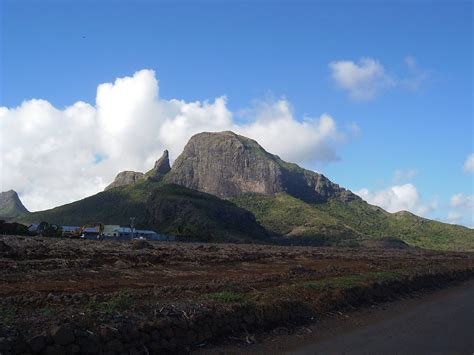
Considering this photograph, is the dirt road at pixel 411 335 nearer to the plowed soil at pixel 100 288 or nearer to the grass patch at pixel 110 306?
the plowed soil at pixel 100 288

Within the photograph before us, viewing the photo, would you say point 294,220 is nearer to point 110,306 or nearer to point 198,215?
point 198,215

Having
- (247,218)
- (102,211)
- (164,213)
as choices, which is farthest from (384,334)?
(102,211)

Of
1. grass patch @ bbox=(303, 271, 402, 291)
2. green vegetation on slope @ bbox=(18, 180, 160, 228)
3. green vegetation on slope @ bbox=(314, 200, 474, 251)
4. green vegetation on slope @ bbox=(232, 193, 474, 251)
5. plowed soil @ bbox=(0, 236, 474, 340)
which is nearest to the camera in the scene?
plowed soil @ bbox=(0, 236, 474, 340)

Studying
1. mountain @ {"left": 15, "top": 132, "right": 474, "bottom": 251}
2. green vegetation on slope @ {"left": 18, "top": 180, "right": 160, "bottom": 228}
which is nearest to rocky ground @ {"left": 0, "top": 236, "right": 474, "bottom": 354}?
mountain @ {"left": 15, "top": 132, "right": 474, "bottom": 251}

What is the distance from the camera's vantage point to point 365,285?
63.9 ft

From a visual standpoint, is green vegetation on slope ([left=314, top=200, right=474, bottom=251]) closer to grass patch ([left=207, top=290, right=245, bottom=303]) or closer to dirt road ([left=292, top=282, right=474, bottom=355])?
dirt road ([left=292, top=282, right=474, bottom=355])

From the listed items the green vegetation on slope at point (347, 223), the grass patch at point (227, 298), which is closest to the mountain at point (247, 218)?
the green vegetation on slope at point (347, 223)

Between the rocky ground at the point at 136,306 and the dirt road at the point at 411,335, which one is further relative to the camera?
the dirt road at the point at 411,335

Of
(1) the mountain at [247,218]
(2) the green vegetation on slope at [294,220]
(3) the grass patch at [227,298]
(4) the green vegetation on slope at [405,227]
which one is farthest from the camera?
(4) the green vegetation on slope at [405,227]

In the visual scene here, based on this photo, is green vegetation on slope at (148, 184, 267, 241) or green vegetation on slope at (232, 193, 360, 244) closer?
green vegetation on slope at (148, 184, 267, 241)

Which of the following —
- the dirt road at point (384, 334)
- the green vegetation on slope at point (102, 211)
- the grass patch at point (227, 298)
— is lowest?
the dirt road at point (384, 334)

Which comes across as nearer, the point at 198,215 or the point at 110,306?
the point at 110,306

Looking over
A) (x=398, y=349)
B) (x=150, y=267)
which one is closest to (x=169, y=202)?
(x=150, y=267)

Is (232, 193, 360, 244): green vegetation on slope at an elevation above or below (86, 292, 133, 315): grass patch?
above
